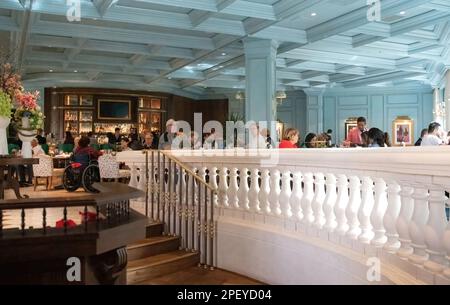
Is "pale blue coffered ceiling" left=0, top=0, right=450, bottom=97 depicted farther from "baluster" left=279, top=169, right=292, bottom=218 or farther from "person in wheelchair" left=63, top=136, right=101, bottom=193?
"baluster" left=279, top=169, right=292, bottom=218

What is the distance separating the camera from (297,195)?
4.10 m

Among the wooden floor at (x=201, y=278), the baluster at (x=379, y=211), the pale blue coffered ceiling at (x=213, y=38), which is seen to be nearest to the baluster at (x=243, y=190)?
the wooden floor at (x=201, y=278)

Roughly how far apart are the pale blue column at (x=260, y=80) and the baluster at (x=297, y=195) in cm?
533

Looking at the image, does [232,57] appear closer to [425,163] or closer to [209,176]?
[209,176]

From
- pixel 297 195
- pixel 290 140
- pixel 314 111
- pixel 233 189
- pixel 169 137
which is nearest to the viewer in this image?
pixel 297 195

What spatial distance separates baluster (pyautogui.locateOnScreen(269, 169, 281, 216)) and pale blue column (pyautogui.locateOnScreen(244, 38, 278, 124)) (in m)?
4.96

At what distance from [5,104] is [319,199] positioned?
2.99 meters

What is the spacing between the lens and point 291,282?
4.26 meters

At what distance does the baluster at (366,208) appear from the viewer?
3.12 m

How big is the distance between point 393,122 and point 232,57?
8.69 m

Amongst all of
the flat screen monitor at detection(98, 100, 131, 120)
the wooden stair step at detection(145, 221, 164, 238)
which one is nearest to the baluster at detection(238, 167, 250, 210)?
the wooden stair step at detection(145, 221, 164, 238)

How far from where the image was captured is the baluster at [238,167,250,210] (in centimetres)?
490

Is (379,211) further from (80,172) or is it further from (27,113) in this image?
(80,172)

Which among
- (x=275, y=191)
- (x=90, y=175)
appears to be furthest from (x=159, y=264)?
(x=90, y=175)
